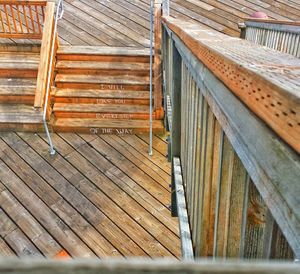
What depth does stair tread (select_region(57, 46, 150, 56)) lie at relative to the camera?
540 cm

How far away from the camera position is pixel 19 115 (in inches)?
196

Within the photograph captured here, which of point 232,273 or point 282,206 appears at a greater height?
point 232,273

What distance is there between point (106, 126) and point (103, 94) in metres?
0.56

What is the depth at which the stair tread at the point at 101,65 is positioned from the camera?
5.30m

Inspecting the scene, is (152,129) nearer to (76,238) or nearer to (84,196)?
(84,196)

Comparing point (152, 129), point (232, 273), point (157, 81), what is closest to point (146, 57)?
point (157, 81)

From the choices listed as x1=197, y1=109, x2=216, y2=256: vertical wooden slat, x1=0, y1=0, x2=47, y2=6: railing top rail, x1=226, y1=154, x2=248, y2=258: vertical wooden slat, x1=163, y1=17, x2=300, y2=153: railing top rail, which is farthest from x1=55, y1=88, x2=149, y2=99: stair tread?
x1=163, y1=17, x2=300, y2=153: railing top rail

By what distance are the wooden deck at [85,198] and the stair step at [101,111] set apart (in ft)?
1.08

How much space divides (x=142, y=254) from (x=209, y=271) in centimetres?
333

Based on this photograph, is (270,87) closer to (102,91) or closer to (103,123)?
(103,123)

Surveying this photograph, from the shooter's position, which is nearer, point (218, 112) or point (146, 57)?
point (218, 112)

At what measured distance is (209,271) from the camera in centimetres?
26

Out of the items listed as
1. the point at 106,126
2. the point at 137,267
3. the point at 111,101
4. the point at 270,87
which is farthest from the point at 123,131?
the point at 137,267

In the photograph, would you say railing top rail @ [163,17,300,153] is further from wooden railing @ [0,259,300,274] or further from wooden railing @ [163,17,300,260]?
wooden railing @ [0,259,300,274]
